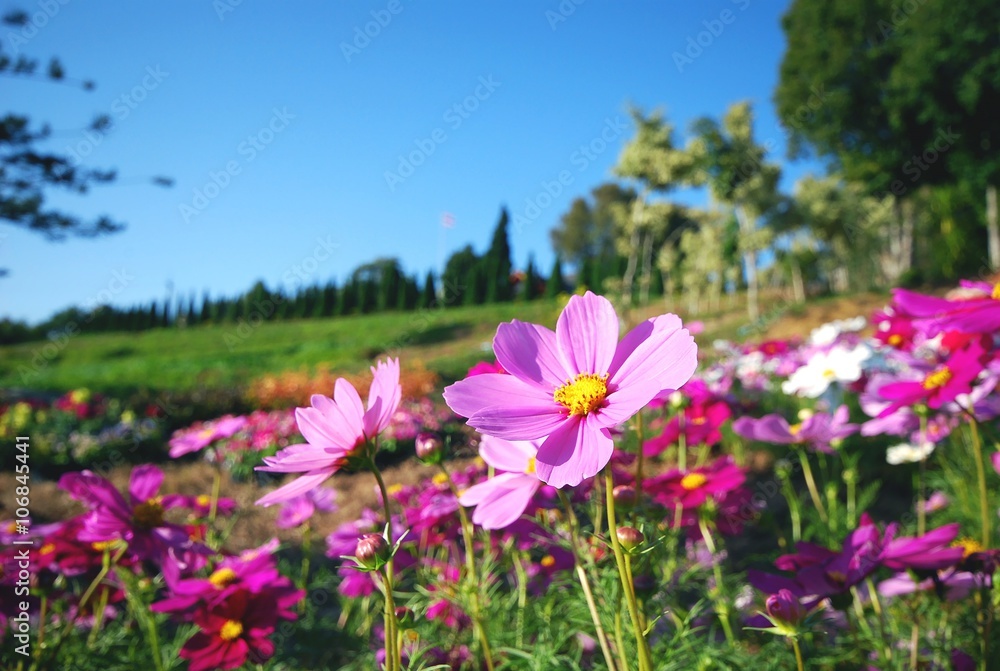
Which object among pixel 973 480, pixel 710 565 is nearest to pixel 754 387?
pixel 973 480

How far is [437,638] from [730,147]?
1616 centimetres

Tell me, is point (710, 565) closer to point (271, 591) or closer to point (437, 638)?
point (437, 638)

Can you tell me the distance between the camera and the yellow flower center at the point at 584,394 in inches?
22.4

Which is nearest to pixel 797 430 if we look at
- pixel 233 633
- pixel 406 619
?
pixel 406 619

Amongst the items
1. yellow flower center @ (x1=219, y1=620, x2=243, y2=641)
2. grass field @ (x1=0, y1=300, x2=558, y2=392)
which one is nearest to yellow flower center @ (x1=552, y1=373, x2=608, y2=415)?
yellow flower center @ (x1=219, y1=620, x2=243, y2=641)

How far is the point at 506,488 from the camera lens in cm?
75

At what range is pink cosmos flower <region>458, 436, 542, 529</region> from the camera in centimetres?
71

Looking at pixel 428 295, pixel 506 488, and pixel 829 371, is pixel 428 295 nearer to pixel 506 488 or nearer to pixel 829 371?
pixel 829 371

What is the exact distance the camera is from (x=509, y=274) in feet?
84.1

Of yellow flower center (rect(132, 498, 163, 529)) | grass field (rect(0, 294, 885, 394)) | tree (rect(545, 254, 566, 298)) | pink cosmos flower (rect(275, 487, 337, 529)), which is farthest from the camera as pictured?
tree (rect(545, 254, 566, 298))

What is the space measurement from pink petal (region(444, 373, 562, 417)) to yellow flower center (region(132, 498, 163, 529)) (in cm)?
67

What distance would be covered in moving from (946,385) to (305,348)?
15208 millimetres

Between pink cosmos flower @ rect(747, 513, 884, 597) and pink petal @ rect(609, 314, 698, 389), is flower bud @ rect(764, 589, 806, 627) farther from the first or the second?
pink petal @ rect(609, 314, 698, 389)

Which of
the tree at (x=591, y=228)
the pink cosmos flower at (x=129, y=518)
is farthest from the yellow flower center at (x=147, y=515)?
the tree at (x=591, y=228)
